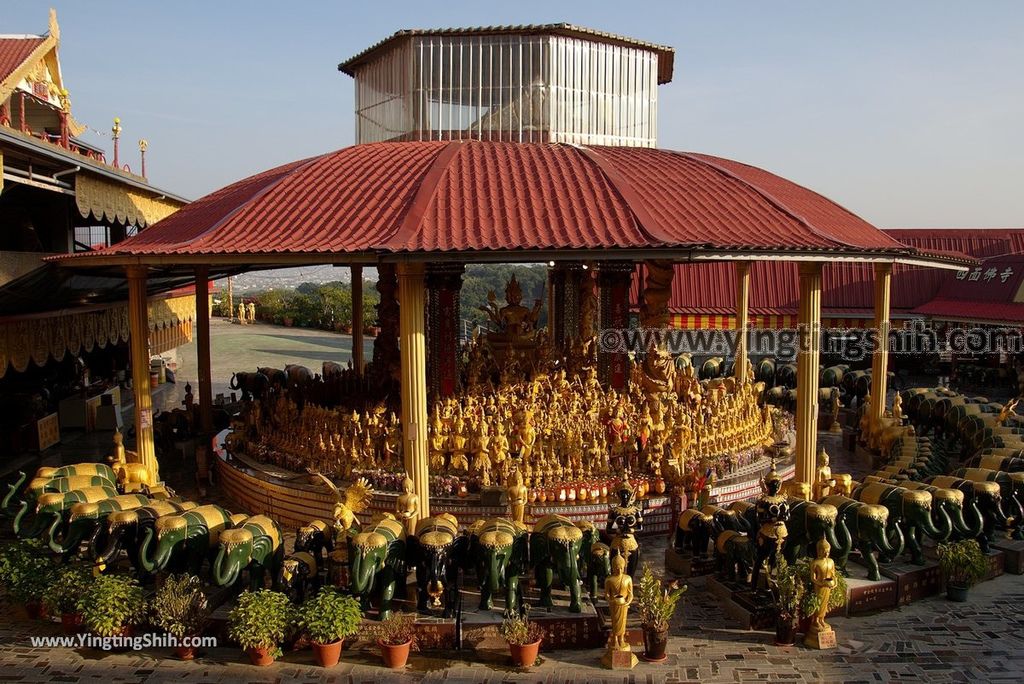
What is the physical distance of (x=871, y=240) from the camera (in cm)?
1570

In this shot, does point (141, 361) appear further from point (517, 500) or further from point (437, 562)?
point (437, 562)

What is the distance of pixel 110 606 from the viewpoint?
958 cm

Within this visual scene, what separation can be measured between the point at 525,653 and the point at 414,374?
15.0 feet

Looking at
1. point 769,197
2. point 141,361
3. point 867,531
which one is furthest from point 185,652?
point 769,197

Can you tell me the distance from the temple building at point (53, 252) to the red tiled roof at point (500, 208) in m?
2.35

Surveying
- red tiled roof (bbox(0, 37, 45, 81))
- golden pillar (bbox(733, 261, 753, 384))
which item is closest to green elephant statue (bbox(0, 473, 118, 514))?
red tiled roof (bbox(0, 37, 45, 81))

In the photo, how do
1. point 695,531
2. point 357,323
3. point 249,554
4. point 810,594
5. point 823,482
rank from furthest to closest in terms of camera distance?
point 357,323
point 823,482
point 695,531
point 249,554
point 810,594

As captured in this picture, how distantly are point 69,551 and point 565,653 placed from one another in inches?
264

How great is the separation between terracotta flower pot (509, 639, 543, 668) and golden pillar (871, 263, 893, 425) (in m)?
11.3

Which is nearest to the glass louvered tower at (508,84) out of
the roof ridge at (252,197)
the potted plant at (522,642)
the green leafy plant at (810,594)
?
the roof ridge at (252,197)

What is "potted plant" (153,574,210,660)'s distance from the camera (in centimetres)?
945

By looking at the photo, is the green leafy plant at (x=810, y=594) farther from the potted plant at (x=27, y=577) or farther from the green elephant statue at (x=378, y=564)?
the potted plant at (x=27, y=577)

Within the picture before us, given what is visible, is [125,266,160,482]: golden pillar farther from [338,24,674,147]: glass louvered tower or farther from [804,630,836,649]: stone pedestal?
[804,630,836,649]: stone pedestal

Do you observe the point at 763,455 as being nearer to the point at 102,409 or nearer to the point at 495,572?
the point at 495,572
